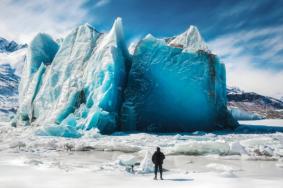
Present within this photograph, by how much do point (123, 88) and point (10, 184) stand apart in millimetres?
18953

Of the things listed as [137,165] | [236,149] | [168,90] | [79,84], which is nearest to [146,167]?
[137,165]

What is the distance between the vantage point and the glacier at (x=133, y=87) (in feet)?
80.6

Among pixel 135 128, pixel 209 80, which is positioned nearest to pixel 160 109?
pixel 135 128

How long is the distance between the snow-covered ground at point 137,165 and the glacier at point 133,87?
297 inches

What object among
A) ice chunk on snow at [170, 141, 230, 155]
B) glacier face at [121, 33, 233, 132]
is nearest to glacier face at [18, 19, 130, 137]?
glacier face at [121, 33, 233, 132]

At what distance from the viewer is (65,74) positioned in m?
27.6

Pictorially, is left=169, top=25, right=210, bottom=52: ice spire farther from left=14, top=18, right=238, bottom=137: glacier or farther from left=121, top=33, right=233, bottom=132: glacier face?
left=121, top=33, right=233, bottom=132: glacier face

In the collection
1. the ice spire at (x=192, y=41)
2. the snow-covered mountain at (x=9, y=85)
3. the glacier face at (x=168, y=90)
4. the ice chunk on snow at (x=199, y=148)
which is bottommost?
the ice chunk on snow at (x=199, y=148)

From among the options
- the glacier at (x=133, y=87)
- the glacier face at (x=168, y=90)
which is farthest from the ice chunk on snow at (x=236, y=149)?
the glacier face at (x=168, y=90)

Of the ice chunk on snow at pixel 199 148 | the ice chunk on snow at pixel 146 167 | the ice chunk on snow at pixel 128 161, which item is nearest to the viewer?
the ice chunk on snow at pixel 146 167

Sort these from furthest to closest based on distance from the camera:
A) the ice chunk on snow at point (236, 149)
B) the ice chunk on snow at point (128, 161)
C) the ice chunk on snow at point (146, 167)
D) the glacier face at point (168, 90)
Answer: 1. the glacier face at point (168, 90)
2. the ice chunk on snow at point (236, 149)
3. the ice chunk on snow at point (128, 161)
4. the ice chunk on snow at point (146, 167)

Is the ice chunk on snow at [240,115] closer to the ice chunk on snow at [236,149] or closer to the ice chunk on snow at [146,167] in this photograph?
the ice chunk on snow at [236,149]

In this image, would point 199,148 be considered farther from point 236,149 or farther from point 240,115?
point 240,115

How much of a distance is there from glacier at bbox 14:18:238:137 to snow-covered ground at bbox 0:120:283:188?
754 cm
